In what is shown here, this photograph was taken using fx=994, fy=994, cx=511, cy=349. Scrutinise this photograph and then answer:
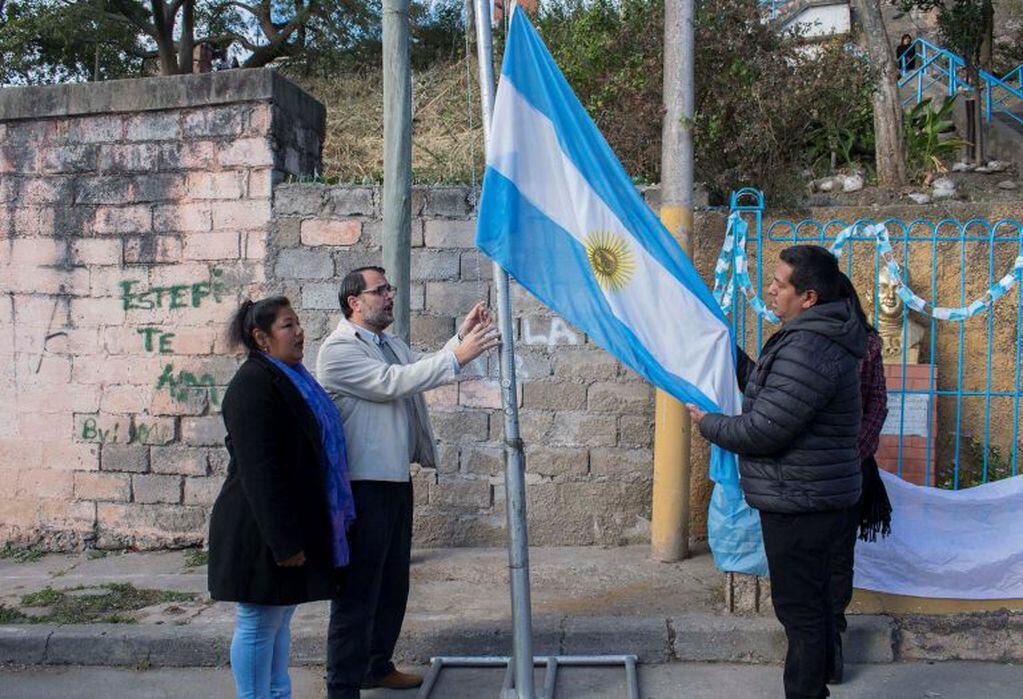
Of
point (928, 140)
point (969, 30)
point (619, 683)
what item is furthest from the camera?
point (969, 30)

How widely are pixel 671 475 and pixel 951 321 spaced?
82.3 inches

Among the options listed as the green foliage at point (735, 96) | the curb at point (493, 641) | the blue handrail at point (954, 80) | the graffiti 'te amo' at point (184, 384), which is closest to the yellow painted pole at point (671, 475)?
the curb at point (493, 641)

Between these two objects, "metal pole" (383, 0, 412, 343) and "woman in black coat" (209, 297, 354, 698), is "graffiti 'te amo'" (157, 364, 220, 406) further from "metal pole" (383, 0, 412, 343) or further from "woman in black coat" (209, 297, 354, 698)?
"woman in black coat" (209, 297, 354, 698)

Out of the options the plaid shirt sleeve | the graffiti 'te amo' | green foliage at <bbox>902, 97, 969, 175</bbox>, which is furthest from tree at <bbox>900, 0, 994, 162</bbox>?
the graffiti 'te amo'

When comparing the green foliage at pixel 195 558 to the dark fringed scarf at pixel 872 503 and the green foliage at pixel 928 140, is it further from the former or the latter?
the green foliage at pixel 928 140

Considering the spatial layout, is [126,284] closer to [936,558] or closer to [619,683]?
[619,683]

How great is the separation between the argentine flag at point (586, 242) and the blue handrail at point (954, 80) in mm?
10123

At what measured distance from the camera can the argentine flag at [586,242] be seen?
371 cm

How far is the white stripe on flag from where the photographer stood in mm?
3748

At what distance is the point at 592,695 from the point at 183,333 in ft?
12.2

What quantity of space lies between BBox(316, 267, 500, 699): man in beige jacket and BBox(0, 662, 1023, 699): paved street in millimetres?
588

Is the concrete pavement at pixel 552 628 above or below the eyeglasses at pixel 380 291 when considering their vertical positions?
below

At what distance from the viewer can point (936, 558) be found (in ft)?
15.6

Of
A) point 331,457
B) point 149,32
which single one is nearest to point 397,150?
point 331,457
